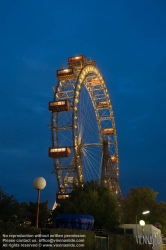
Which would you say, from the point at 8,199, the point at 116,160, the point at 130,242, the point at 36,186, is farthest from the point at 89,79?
the point at 36,186

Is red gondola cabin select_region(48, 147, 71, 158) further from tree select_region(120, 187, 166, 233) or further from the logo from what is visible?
tree select_region(120, 187, 166, 233)

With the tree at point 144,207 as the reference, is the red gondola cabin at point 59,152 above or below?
above

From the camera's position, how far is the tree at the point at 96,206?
31.8 meters

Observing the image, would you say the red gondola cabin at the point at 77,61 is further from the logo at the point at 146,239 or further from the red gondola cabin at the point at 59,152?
the logo at the point at 146,239

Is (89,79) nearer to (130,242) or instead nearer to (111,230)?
(111,230)

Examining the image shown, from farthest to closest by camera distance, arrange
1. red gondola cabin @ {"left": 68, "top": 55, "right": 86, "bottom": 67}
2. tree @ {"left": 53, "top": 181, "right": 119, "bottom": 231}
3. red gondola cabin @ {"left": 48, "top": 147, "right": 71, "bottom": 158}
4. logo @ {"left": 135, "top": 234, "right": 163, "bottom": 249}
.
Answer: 1. red gondola cabin @ {"left": 68, "top": 55, "right": 86, "bottom": 67}
2. red gondola cabin @ {"left": 48, "top": 147, "right": 71, "bottom": 158}
3. tree @ {"left": 53, "top": 181, "right": 119, "bottom": 231}
4. logo @ {"left": 135, "top": 234, "right": 163, "bottom": 249}

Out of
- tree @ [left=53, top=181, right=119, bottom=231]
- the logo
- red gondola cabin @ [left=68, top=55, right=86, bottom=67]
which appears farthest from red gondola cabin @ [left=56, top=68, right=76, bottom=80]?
the logo

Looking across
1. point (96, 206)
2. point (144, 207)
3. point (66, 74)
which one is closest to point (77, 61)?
point (66, 74)

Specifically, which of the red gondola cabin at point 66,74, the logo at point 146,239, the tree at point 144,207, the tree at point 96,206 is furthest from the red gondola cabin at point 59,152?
the tree at point 144,207

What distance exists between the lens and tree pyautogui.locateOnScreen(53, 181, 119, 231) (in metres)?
31.8

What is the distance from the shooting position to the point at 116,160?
4981 centimetres

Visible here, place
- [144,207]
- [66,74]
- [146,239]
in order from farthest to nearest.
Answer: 1. [144,207]
2. [66,74]
3. [146,239]

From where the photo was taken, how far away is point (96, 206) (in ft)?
105

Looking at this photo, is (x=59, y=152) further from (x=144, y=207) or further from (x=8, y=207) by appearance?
(x=144, y=207)
